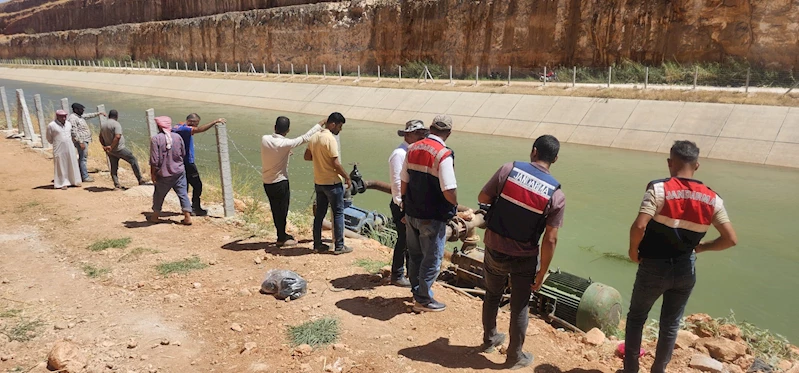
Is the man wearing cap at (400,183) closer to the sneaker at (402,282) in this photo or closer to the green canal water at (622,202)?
the sneaker at (402,282)

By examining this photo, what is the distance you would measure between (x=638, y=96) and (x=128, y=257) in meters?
18.5

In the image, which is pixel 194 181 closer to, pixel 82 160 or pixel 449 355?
pixel 82 160

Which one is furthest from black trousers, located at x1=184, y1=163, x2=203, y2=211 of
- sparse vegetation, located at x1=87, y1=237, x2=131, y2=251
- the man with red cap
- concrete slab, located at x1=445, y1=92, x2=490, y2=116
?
concrete slab, located at x1=445, y1=92, x2=490, y2=116

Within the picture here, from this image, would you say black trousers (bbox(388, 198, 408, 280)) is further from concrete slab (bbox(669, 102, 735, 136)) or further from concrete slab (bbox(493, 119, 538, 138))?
concrete slab (bbox(493, 119, 538, 138))

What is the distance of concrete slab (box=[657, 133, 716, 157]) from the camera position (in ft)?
54.4

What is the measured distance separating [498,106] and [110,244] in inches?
712

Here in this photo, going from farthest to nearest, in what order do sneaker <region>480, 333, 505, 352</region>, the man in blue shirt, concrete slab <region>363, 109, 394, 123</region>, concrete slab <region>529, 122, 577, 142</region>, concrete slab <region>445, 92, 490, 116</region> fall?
concrete slab <region>363, 109, 394, 123</region> < concrete slab <region>445, 92, 490, 116</region> < concrete slab <region>529, 122, 577, 142</region> < the man in blue shirt < sneaker <region>480, 333, 505, 352</region>

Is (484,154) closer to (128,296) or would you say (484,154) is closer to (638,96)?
(638,96)

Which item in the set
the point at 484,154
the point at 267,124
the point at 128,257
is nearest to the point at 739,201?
the point at 484,154

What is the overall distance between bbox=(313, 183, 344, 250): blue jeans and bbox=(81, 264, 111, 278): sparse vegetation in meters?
2.43

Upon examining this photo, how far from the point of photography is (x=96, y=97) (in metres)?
42.3

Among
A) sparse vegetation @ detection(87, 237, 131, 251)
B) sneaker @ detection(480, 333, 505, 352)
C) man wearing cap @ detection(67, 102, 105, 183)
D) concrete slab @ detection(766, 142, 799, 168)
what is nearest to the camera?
sneaker @ detection(480, 333, 505, 352)

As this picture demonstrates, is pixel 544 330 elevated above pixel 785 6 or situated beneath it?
situated beneath

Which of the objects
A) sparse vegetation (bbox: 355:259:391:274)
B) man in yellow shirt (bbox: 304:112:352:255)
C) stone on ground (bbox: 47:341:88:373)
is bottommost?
sparse vegetation (bbox: 355:259:391:274)
